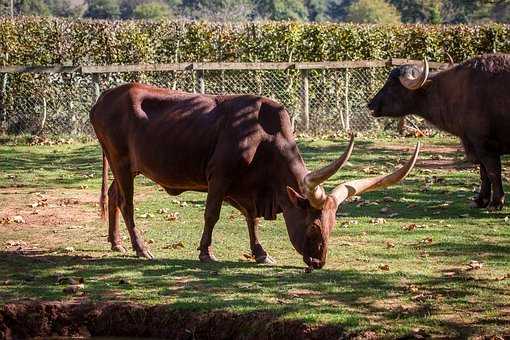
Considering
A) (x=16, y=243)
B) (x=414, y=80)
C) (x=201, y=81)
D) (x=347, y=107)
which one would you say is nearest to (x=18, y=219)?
(x=16, y=243)

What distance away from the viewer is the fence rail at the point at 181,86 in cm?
2536

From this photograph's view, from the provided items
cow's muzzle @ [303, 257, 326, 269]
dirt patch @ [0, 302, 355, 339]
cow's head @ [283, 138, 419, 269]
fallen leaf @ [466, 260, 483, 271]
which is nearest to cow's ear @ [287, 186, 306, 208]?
cow's head @ [283, 138, 419, 269]

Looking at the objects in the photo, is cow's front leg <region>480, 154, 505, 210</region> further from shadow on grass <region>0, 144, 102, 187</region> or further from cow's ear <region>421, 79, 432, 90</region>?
shadow on grass <region>0, 144, 102, 187</region>

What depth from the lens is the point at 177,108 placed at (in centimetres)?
1236

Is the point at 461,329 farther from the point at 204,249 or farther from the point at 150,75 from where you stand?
the point at 150,75

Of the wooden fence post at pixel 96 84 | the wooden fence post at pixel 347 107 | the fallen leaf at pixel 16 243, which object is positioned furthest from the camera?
the wooden fence post at pixel 347 107

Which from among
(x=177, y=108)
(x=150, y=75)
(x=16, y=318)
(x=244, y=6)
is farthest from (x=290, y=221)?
(x=244, y=6)

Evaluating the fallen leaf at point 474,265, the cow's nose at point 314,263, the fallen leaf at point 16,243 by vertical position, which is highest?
the cow's nose at point 314,263

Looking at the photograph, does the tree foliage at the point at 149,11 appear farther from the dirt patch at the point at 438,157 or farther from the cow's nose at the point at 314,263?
the cow's nose at the point at 314,263

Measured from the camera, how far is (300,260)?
1205 cm

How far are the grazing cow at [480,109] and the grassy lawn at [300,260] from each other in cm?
55

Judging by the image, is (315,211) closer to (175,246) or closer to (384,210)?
(175,246)

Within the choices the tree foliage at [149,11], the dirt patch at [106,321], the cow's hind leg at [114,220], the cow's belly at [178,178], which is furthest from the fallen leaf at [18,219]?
the tree foliage at [149,11]

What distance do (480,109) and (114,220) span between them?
19.0ft
